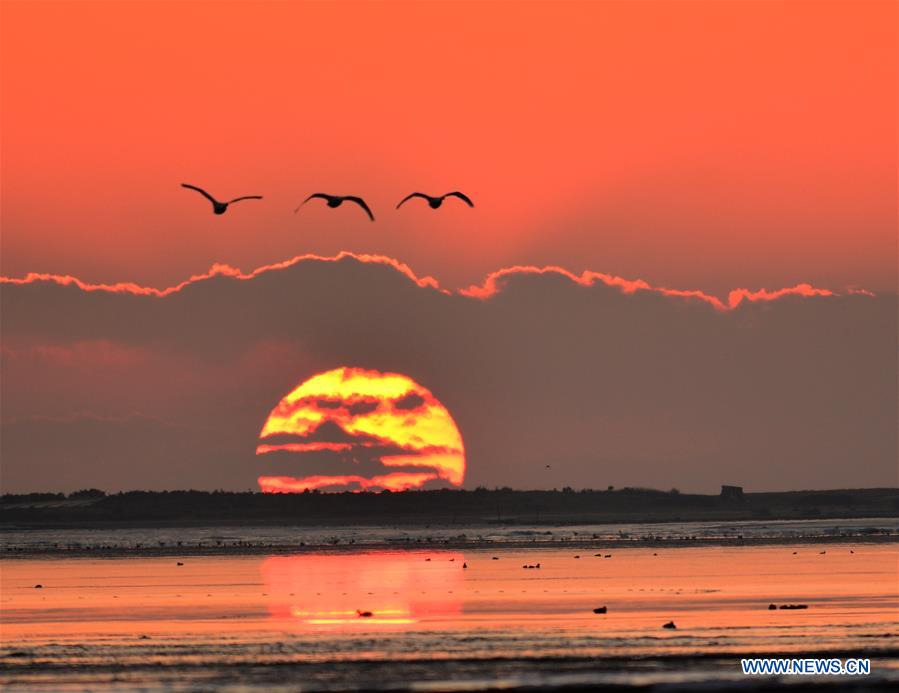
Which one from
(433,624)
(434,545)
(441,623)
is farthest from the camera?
(434,545)

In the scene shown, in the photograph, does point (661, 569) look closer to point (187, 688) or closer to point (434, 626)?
point (434, 626)

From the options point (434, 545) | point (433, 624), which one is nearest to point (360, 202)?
point (433, 624)

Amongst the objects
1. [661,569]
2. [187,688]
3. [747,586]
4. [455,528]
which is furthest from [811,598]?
[455,528]

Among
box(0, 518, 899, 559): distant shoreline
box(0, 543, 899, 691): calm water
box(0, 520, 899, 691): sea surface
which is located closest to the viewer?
box(0, 520, 899, 691): sea surface

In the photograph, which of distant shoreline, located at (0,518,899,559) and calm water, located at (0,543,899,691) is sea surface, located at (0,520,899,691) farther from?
distant shoreline, located at (0,518,899,559)

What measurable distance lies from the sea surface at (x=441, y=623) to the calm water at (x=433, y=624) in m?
0.10

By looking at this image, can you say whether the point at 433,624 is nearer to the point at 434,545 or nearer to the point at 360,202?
the point at 360,202

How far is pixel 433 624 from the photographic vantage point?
4800 centimetres

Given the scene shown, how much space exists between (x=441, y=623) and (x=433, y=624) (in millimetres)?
322

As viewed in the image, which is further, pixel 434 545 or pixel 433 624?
pixel 434 545

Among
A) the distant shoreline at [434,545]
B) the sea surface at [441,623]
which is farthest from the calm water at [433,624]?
the distant shoreline at [434,545]

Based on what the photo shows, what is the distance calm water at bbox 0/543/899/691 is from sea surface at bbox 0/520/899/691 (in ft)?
0.32

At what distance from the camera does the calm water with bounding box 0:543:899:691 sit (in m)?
37.2

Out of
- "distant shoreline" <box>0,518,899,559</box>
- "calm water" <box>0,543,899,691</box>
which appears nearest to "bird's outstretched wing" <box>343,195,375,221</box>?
"calm water" <box>0,543,899,691</box>
